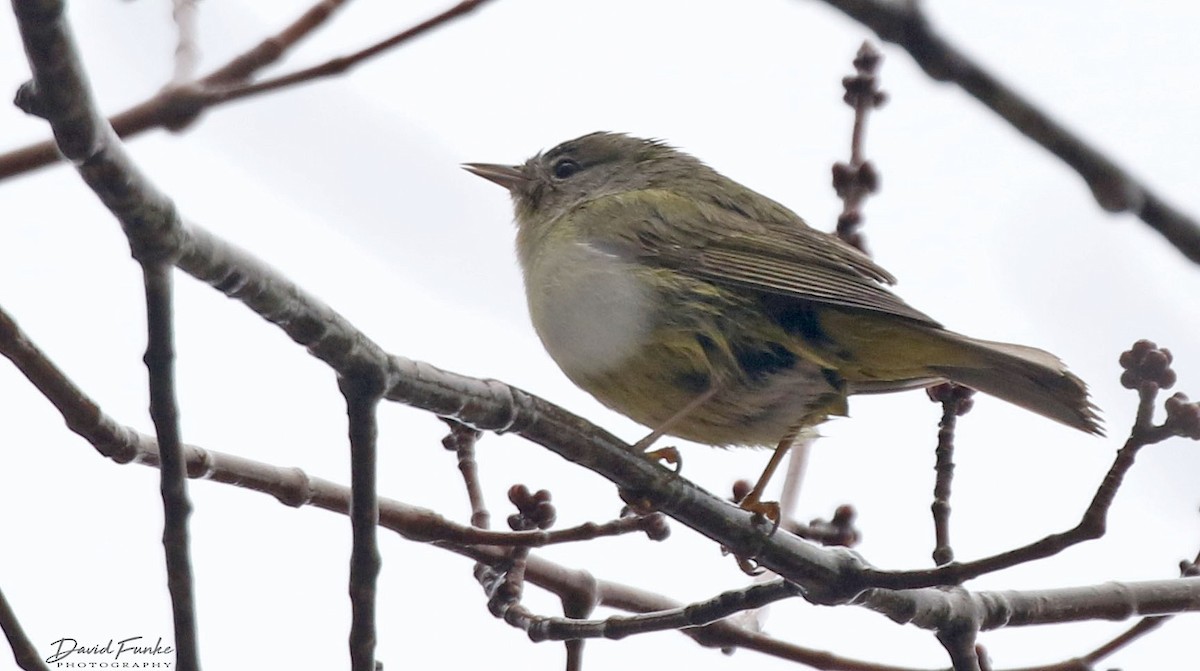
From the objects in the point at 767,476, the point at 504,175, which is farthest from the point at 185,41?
the point at 504,175

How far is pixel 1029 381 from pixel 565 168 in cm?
266

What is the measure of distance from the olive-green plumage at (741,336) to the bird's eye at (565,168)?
1104 mm

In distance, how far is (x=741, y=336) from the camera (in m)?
4.69

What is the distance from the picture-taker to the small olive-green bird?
4.58 m

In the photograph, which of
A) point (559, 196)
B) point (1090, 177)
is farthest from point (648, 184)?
point (1090, 177)

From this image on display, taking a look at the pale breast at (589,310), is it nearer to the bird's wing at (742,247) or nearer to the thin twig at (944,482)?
the bird's wing at (742,247)

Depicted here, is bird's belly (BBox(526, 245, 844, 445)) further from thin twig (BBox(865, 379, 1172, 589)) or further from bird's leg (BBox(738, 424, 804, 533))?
thin twig (BBox(865, 379, 1172, 589))

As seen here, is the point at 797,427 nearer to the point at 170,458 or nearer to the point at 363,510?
the point at 363,510

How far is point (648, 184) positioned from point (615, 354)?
5.60ft

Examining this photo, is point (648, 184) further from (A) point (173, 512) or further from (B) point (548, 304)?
(A) point (173, 512)

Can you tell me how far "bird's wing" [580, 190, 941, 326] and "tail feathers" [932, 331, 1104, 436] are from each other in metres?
0.21

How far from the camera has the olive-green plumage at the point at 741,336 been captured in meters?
4.58

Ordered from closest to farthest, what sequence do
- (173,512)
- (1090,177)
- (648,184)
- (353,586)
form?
(1090,177) → (173,512) → (353,586) → (648,184)

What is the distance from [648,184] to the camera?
20.0ft
